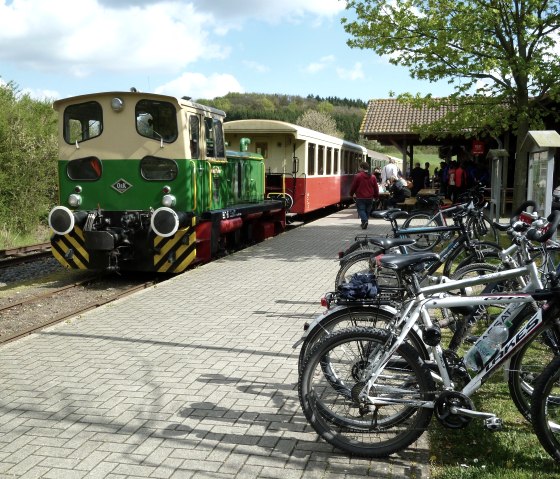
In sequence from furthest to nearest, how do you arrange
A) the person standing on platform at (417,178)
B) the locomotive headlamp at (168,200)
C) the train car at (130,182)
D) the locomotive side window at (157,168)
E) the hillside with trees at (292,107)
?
the hillside with trees at (292,107), the person standing on platform at (417,178), the locomotive side window at (157,168), the train car at (130,182), the locomotive headlamp at (168,200)

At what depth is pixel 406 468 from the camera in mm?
3773

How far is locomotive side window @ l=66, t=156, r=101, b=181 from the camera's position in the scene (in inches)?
428

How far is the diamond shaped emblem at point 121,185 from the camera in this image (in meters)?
10.7

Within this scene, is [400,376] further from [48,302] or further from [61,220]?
[61,220]

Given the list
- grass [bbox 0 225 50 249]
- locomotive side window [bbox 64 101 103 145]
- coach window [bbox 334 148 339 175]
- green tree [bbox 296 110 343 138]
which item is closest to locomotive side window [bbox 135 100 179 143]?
locomotive side window [bbox 64 101 103 145]

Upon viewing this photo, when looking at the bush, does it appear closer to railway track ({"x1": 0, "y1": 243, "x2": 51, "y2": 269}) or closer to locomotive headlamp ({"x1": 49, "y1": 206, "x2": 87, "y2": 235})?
railway track ({"x1": 0, "y1": 243, "x2": 51, "y2": 269})

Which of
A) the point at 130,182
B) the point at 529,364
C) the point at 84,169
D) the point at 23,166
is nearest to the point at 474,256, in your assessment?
the point at 529,364

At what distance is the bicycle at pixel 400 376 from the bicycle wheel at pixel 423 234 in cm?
343

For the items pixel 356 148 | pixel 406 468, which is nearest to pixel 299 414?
pixel 406 468

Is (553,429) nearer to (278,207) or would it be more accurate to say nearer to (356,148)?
(278,207)

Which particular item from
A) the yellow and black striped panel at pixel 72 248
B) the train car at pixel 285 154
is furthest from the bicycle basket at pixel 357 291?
the train car at pixel 285 154

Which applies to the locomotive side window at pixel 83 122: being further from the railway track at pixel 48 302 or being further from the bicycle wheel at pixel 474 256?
the bicycle wheel at pixel 474 256

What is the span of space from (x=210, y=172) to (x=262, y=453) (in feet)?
26.8

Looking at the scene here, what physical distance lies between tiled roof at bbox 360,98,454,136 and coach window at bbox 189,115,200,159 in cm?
1582
